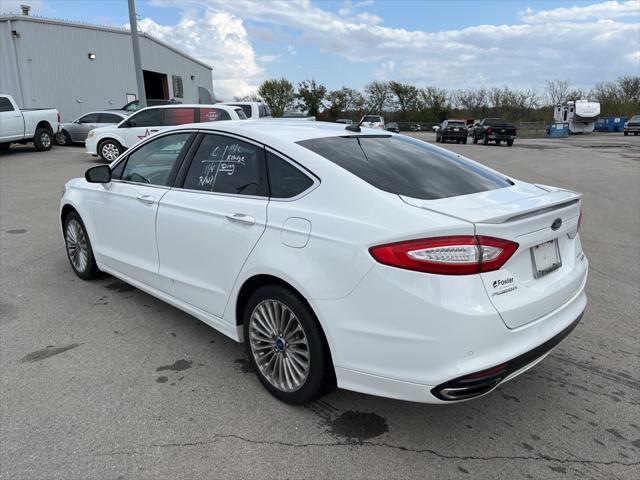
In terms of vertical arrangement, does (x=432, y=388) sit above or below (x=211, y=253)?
below

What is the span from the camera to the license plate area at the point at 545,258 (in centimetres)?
262

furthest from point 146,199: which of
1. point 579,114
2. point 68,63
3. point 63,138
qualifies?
point 579,114

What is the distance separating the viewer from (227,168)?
3426 mm

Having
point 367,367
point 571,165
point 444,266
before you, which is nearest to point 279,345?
point 367,367

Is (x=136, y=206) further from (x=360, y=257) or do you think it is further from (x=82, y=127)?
(x=82, y=127)

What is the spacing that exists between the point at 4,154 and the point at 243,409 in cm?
1994

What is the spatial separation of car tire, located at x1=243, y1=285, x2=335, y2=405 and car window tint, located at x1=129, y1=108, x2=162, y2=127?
12.5 meters

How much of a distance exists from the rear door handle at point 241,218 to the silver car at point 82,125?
63.1ft

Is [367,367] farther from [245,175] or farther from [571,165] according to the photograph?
[571,165]

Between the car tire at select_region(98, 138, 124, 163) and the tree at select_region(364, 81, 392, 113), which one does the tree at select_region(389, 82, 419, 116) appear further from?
the car tire at select_region(98, 138, 124, 163)

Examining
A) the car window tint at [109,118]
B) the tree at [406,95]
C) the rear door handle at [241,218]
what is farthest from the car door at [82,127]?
the tree at [406,95]

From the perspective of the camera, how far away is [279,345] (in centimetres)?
301

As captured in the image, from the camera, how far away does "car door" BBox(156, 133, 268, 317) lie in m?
3.11

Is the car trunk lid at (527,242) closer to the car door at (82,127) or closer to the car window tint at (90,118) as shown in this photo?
the car window tint at (90,118)
